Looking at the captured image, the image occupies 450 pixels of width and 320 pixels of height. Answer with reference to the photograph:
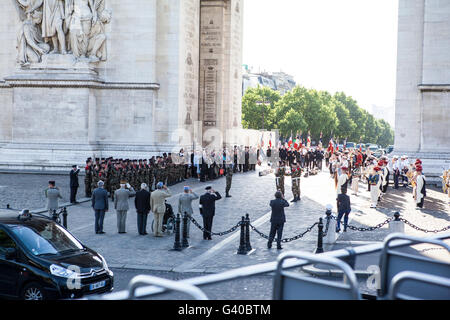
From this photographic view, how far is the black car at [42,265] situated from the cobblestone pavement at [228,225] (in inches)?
63.3

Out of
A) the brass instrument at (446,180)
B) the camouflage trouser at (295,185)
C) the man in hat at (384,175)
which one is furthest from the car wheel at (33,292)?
the brass instrument at (446,180)

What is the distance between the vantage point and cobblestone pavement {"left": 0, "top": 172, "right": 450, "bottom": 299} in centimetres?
1244

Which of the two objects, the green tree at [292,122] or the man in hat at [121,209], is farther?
the green tree at [292,122]

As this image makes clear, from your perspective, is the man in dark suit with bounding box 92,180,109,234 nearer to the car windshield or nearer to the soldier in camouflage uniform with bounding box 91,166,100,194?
the car windshield

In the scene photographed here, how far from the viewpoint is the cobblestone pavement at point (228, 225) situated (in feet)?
40.8

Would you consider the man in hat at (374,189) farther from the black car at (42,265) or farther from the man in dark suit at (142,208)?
the black car at (42,265)

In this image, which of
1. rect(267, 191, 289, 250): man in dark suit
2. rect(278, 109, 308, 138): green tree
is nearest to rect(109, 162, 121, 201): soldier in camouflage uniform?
rect(267, 191, 289, 250): man in dark suit

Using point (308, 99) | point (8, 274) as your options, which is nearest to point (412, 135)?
point (8, 274)

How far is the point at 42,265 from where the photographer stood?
888cm

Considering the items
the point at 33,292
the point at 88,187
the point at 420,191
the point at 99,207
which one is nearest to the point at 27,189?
the point at 88,187

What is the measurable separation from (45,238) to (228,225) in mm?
7649

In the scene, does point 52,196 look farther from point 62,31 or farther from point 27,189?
point 62,31
